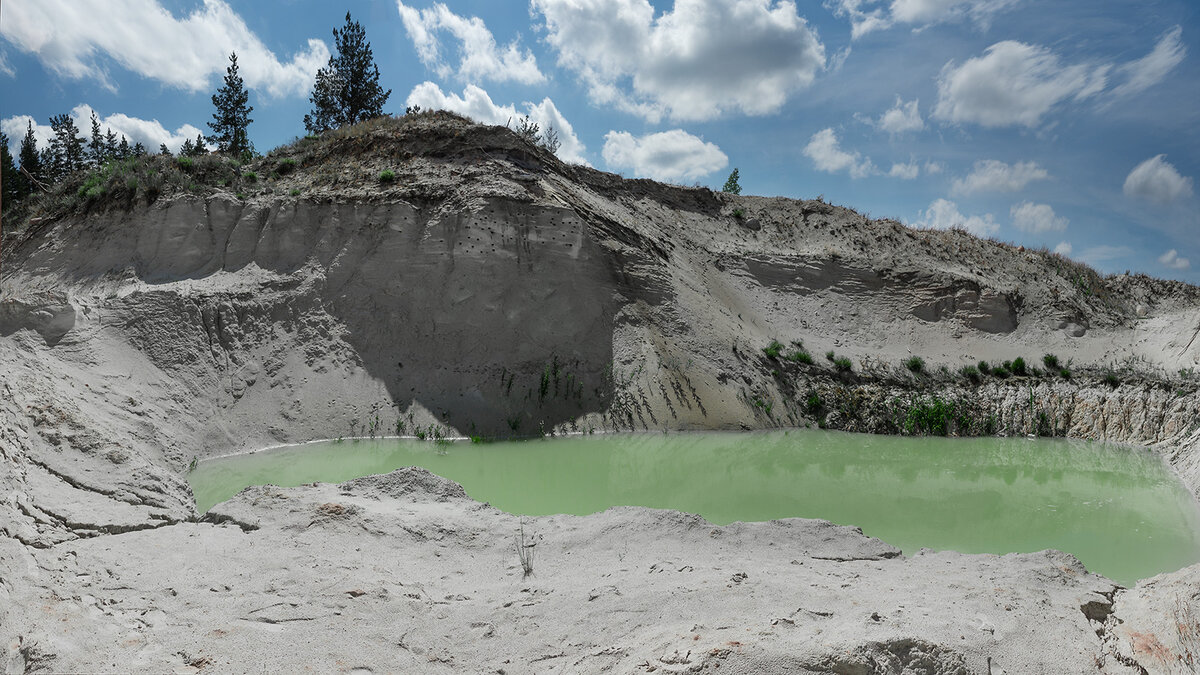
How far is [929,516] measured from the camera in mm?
10039

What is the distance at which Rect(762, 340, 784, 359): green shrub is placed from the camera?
61.3 feet

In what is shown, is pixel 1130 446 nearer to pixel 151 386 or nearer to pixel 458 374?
pixel 458 374

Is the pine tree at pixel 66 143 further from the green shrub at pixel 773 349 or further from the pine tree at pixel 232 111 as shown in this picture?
the green shrub at pixel 773 349

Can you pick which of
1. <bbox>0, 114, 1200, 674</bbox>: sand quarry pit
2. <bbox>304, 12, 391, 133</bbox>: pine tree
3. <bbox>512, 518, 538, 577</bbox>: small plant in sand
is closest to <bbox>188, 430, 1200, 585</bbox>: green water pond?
<bbox>0, 114, 1200, 674</bbox>: sand quarry pit

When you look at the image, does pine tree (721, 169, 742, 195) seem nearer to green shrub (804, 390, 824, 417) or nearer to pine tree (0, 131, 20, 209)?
green shrub (804, 390, 824, 417)

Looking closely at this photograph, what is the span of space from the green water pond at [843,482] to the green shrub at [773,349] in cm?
306

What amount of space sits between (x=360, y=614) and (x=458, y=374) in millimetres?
11676

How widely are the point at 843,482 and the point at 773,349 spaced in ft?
23.5

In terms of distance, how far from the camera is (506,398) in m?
15.8

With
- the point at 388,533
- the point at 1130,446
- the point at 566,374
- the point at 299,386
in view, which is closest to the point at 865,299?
the point at 1130,446

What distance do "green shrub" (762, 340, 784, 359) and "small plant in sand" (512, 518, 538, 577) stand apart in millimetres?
13353

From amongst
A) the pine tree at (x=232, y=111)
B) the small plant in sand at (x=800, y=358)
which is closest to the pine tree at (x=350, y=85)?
the pine tree at (x=232, y=111)

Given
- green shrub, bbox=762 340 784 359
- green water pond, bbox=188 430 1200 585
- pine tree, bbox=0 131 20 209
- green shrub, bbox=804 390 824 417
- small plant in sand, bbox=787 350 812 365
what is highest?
pine tree, bbox=0 131 20 209

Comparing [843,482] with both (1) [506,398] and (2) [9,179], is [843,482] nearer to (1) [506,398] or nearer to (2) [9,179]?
(1) [506,398]
